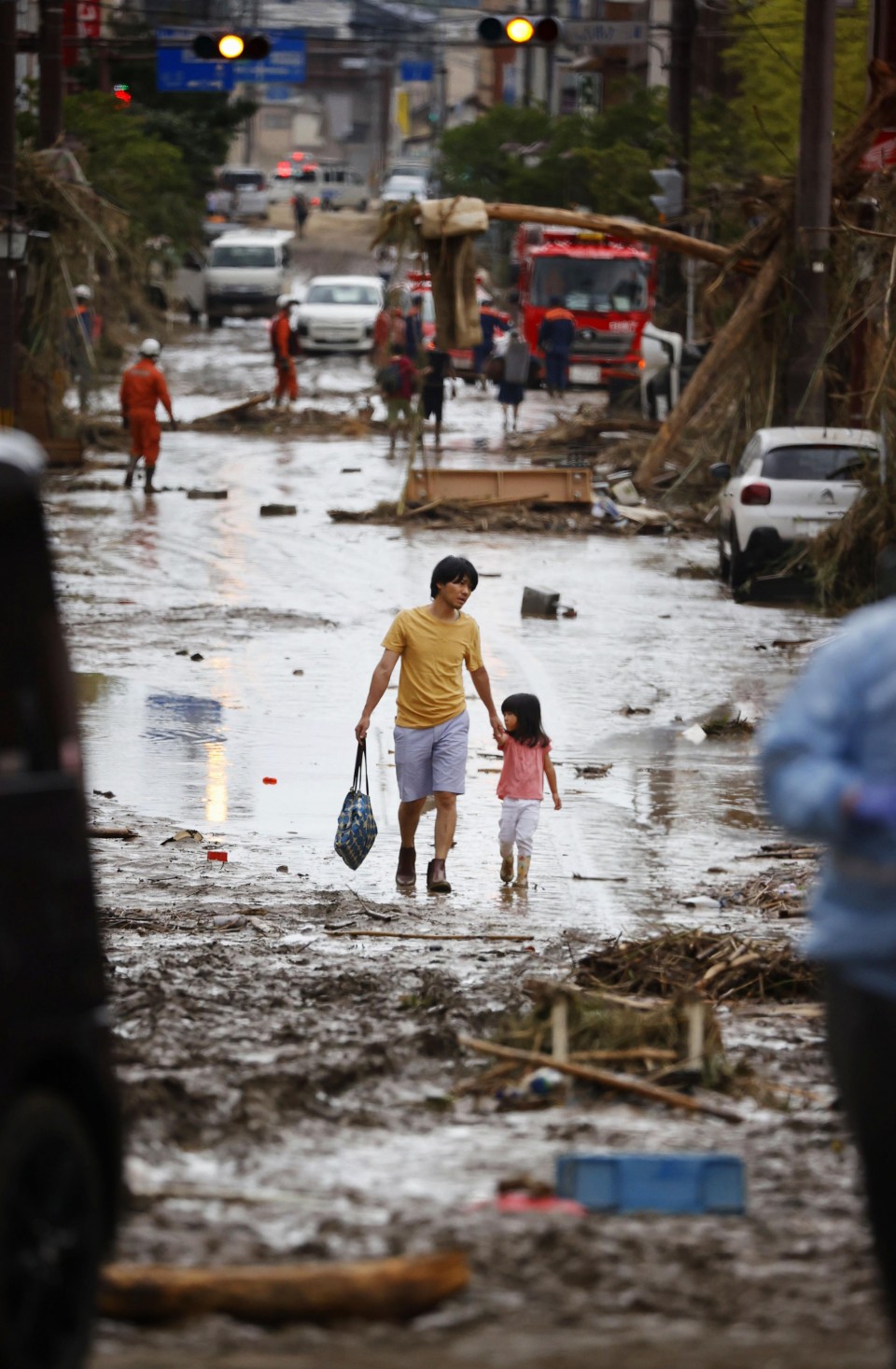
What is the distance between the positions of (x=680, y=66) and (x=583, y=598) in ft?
63.1

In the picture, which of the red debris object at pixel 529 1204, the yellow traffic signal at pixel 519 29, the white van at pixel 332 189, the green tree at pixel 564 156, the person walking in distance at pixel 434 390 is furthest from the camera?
the white van at pixel 332 189

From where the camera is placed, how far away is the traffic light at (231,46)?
28688 mm

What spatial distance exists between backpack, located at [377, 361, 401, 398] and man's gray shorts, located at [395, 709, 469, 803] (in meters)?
21.5

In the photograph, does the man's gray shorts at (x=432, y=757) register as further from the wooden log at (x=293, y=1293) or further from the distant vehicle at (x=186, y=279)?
the distant vehicle at (x=186, y=279)

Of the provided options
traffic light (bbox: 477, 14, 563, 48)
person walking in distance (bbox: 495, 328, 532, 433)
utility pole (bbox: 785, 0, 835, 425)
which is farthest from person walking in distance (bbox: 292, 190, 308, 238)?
utility pole (bbox: 785, 0, 835, 425)

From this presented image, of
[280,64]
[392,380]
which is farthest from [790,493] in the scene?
[280,64]

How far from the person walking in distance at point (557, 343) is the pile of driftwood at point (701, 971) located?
112ft

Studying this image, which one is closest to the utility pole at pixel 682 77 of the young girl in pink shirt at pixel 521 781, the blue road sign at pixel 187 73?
the blue road sign at pixel 187 73

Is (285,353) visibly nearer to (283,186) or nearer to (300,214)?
(300,214)

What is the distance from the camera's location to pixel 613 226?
25.1 m

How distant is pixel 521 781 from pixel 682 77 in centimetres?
2863

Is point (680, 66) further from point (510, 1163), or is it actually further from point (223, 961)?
point (510, 1163)

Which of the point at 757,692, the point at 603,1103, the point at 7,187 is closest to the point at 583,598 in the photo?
the point at 757,692

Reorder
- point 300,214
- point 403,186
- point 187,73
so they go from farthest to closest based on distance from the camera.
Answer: point 403,186 < point 300,214 < point 187,73
